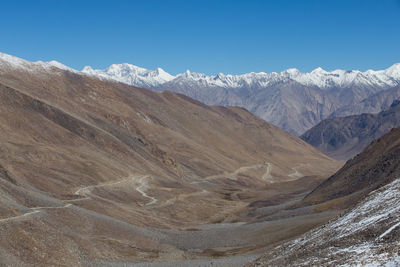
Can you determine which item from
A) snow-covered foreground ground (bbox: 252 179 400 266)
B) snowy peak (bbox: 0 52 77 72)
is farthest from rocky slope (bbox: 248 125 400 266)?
snowy peak (bbox: 0 52 77 72)

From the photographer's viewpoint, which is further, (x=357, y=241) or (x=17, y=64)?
(x=17, y=64)

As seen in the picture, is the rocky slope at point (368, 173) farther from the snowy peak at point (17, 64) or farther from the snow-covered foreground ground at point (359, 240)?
the snowy peak at point (17, 64)

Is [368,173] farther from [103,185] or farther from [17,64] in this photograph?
[17,64]

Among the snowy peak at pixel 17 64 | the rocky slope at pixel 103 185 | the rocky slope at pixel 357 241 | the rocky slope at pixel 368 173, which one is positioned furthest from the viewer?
the snowy peak at pixel 17 64

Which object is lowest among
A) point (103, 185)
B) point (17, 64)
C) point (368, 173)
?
point (103, 185)

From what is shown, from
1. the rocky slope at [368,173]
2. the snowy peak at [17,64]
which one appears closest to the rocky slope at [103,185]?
the snowy peak at [17,64]

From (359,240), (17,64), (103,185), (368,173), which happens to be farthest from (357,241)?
(17,64)

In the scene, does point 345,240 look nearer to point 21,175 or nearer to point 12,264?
point 12,264
